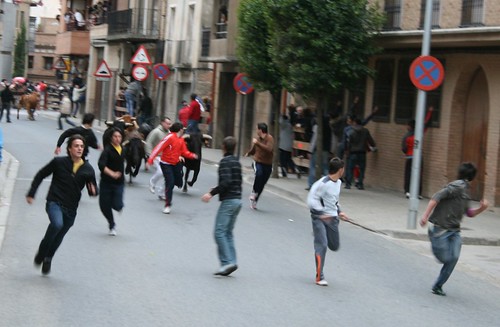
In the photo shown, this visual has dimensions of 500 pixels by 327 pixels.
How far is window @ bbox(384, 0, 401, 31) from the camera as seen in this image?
949 inches

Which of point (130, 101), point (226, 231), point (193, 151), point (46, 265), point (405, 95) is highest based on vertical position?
point (405, 95)

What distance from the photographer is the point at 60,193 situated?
37.0ft

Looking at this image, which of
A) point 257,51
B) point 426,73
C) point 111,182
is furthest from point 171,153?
point 257,51

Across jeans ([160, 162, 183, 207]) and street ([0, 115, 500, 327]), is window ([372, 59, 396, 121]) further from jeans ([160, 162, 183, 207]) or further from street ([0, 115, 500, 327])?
street ([0, 115, 500, 327])

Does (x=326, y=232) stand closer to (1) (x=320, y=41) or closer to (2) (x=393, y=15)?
(1) (x=320, y=41)

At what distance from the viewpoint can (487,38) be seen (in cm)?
2002

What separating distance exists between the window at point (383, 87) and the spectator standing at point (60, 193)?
14.9m

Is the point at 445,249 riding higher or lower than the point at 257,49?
lower

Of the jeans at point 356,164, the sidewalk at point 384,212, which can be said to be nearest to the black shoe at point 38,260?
the sidewalk at point 384,212

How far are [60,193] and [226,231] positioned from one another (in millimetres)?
2005

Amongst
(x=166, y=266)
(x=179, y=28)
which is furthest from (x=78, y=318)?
(x=179, y=28)

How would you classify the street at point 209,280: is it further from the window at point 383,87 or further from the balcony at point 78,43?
the balcony at point 78,43

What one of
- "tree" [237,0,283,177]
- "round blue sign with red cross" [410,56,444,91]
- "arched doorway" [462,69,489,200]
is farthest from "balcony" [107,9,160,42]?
"round blue sign with red cross" [410,56,444,91]

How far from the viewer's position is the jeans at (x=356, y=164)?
80.3 ft
